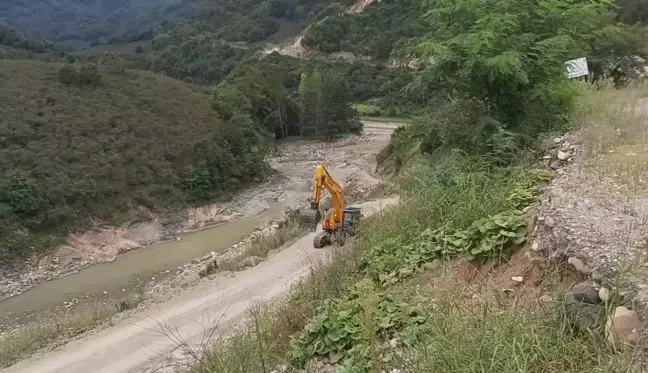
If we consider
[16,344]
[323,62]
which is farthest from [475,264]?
[323,62]

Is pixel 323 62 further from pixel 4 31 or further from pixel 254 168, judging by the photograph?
pixel 254 168

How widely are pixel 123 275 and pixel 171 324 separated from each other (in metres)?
13.2

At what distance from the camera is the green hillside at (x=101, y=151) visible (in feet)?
99.9

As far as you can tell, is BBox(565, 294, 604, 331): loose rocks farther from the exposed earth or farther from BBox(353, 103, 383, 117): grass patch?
BBox(353, 103, 383, 117): grass patch

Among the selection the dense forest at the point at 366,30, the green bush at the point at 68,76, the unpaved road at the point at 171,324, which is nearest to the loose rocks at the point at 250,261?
the unpaved road at the point at 171,324

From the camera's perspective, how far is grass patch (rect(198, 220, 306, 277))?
698 inches

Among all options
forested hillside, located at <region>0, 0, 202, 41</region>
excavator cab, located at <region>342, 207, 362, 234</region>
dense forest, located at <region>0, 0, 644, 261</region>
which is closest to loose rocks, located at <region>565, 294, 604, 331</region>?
dense forest, located at <region>0, 0, 644, 261</region>

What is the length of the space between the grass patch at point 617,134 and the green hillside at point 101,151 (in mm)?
24800

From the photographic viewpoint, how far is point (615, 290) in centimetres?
425

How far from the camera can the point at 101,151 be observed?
120 ft

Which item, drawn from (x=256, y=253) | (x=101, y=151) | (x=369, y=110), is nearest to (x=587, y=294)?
(x=256, y=253)

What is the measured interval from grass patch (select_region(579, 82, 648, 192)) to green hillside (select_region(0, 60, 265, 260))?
24.8m

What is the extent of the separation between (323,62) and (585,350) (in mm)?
87035

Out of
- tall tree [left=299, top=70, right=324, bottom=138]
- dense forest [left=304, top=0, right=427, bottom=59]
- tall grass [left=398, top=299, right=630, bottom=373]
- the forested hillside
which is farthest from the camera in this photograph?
the forested hillside
